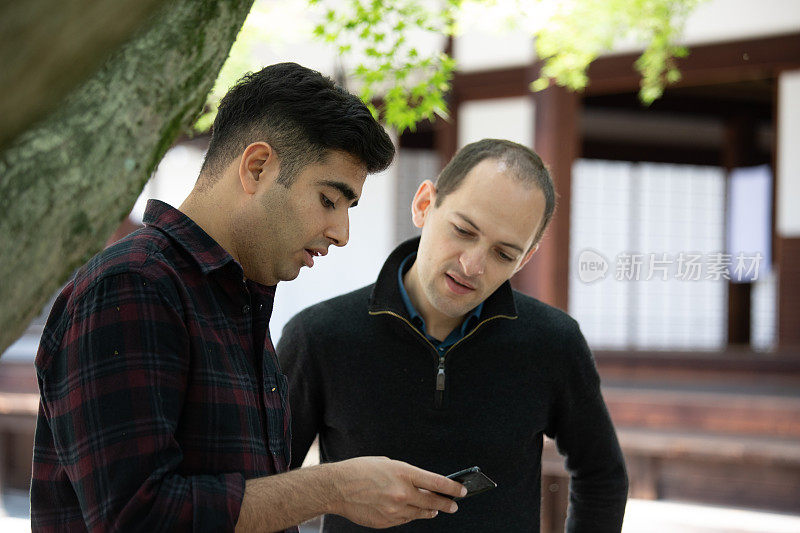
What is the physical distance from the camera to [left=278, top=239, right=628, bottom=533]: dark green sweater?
1.97 m

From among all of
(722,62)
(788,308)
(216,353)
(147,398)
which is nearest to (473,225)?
(216,353)

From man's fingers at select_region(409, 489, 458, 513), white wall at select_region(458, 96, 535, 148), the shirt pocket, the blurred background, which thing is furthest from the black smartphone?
white wall at select_region(458, 96, 535, 148)

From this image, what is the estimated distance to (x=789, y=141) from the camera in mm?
6914

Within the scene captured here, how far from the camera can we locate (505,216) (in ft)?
6.33

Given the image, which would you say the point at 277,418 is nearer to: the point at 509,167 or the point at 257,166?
the point at 257,166

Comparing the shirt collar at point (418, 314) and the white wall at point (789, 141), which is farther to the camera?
the white wall at point (789, 141)

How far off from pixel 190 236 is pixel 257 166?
157 millimetres

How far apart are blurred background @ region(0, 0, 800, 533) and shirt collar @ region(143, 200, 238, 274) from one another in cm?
160

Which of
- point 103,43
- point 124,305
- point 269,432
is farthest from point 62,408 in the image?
point 103,43

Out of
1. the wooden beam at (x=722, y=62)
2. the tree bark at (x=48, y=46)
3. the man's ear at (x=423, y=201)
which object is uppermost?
the wooden beam at (x=722, y=62)

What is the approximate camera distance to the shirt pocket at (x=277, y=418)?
1380mm

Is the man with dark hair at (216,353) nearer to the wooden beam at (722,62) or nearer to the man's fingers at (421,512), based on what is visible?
the man's fingers at (421,512)

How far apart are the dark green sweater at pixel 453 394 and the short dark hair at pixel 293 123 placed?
0.63 meters

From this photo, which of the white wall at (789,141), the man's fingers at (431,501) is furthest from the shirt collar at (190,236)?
the white wall at (789,141)
